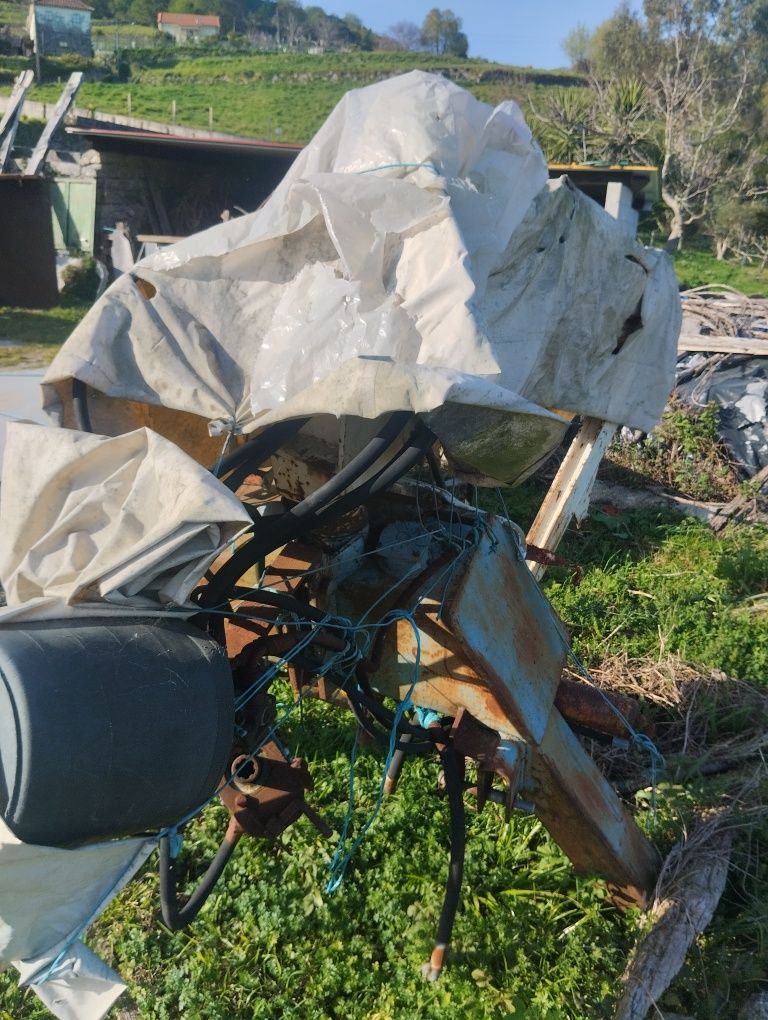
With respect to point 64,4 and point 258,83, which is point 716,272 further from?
point 64,4

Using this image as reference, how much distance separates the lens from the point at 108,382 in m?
1.96

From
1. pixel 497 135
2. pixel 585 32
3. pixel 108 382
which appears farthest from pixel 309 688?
pixel 585 32

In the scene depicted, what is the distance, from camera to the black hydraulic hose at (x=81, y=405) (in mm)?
1927

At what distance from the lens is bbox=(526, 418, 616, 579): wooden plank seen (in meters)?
5.20

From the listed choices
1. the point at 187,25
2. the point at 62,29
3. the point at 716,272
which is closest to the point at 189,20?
the point at 187,25

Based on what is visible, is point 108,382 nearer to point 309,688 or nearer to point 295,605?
point 295,605

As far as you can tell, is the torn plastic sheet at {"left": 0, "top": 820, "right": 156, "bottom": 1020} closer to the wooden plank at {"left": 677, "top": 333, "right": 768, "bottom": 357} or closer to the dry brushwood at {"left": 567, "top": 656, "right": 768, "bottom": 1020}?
the dry brushwood at {"left": 567, "top": 656, "right": 768, "bottom": 1020}

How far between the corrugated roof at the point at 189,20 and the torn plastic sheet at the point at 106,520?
91871 mm

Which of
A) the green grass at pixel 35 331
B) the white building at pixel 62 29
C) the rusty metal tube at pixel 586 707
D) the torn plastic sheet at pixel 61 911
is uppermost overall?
the white building at pixel 62 29

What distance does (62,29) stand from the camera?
59.0 metres

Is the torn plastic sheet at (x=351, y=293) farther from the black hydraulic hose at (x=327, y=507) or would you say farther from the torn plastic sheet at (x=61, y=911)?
the torn plastic sheet at (x=61, y=911)

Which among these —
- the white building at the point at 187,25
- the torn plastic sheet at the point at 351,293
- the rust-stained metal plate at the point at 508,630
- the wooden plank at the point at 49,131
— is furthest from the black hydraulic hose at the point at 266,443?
the white building at the point at 187,25

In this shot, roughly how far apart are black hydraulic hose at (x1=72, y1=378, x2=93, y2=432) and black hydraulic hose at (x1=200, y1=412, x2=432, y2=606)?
466 mm

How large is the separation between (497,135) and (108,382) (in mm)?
1344
